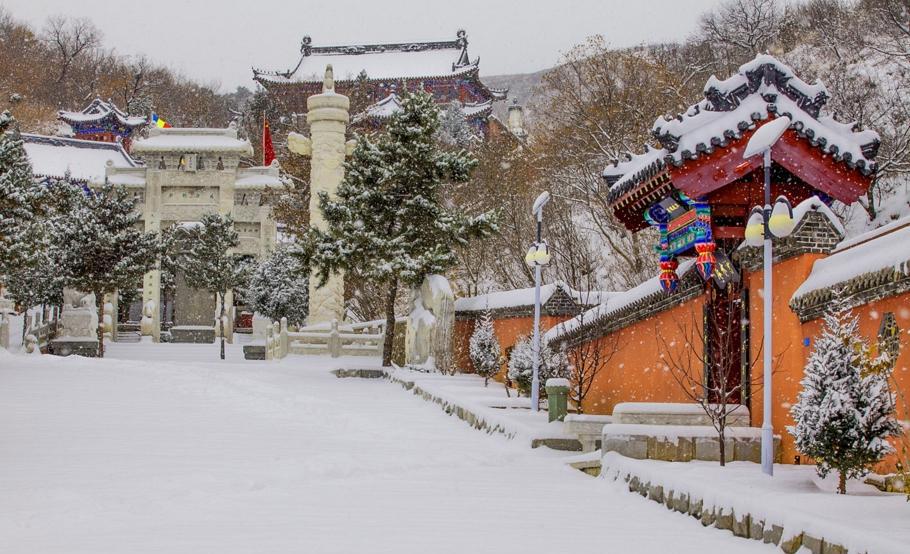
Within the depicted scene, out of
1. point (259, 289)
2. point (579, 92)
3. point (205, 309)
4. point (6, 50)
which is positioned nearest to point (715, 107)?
point (579, 92)

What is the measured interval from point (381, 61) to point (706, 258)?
164 feet

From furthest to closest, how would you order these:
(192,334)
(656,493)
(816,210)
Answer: (192,334) < (816,210) < (656,493)

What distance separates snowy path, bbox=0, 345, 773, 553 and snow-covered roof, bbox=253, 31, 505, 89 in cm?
4160

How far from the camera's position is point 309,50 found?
5750 centimetres

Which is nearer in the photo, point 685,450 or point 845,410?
point 845,410

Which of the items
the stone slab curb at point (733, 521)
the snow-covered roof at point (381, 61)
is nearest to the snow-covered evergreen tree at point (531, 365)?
the stone slab curb at point (733, 521)

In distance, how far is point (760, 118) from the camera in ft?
32.2

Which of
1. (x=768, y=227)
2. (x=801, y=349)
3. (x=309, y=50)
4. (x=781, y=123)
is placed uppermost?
(x=309, y=50)

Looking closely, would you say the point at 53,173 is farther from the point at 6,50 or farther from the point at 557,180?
the point at 557,180

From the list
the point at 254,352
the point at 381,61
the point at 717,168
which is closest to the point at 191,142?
the point at 254,352

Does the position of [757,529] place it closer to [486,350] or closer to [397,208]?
[486,350]

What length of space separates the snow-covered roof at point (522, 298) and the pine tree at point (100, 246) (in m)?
14.0

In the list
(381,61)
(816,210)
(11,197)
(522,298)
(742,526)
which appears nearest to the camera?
(742,526)

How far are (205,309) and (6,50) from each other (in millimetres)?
30816
